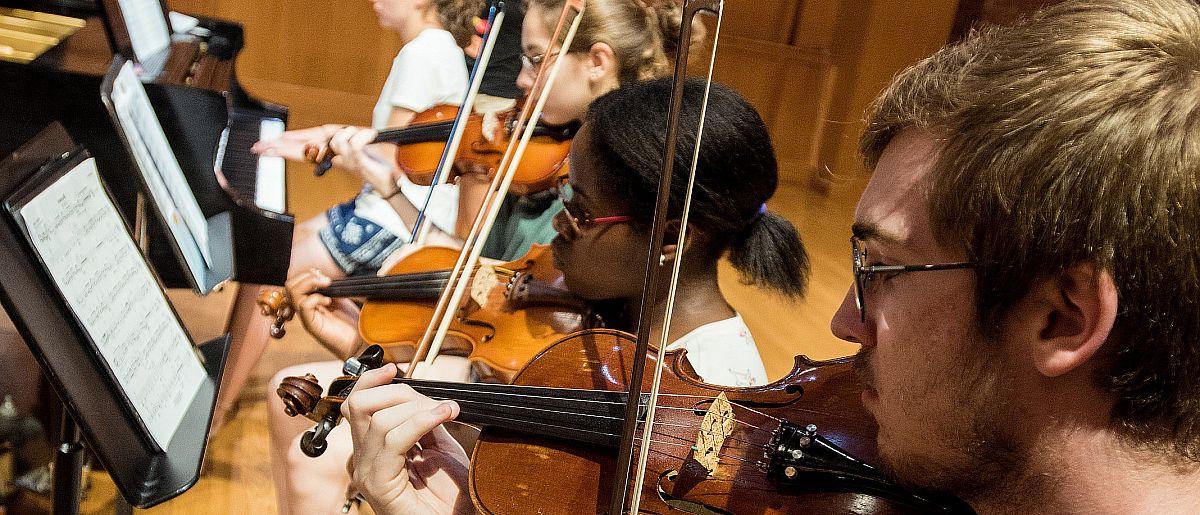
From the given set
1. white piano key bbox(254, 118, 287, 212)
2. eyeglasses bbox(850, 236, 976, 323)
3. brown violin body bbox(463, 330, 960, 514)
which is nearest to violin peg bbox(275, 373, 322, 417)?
brown violin body bbox(463, 330, 960, 514)

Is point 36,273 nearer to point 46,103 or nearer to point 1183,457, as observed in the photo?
point 46,103

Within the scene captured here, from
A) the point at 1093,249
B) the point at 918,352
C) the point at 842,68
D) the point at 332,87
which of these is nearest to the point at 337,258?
the point at 918,352

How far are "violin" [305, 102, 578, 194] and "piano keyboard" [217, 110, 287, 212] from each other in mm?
105

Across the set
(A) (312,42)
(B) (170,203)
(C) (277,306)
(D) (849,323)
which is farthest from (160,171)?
(A) (312,42)

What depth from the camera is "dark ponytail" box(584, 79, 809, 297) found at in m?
1.25

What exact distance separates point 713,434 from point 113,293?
611 millimetres

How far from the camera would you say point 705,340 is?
130cm

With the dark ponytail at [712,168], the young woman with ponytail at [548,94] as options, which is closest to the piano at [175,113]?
the young woman with ponytail at [548,94]

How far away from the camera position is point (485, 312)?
4.66 ft

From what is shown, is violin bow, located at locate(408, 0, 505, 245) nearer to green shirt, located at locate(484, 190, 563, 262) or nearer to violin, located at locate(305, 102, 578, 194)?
violin, located at locate(305, 102, 578, 194)

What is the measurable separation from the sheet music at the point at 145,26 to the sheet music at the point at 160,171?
460 millimetres

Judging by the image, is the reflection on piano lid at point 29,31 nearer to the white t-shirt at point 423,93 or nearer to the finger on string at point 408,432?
the white t-shirt at point 423,93

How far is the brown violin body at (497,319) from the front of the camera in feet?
4.46

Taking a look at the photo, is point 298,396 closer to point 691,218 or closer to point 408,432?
point 408,432
